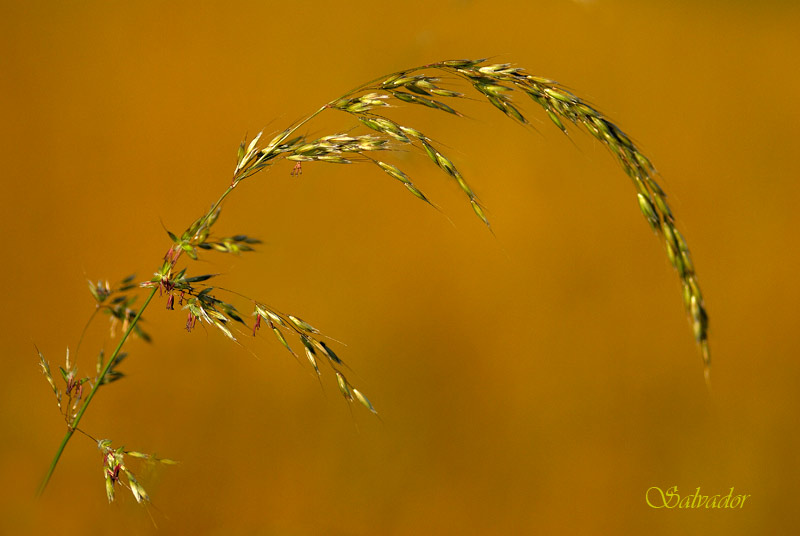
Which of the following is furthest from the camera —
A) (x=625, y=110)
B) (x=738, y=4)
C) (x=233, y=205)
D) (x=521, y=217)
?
(x=738, y=4)

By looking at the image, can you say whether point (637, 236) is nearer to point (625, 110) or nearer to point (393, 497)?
point (625, 110)

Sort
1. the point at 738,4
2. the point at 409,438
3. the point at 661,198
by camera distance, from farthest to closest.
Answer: the point at 738,4 → the point at 409,438 → the point at 661,198

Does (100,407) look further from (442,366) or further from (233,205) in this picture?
(442,366)

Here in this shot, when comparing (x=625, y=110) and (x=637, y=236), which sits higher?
(x=625, y=110)

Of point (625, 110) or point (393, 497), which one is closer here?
point (393, 497)

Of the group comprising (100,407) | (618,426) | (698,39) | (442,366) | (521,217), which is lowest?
(618,426)

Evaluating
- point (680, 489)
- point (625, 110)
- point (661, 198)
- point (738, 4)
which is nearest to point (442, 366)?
point (680, 489)

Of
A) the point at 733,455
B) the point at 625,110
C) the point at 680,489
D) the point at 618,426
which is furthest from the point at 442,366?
the point at 625,110
